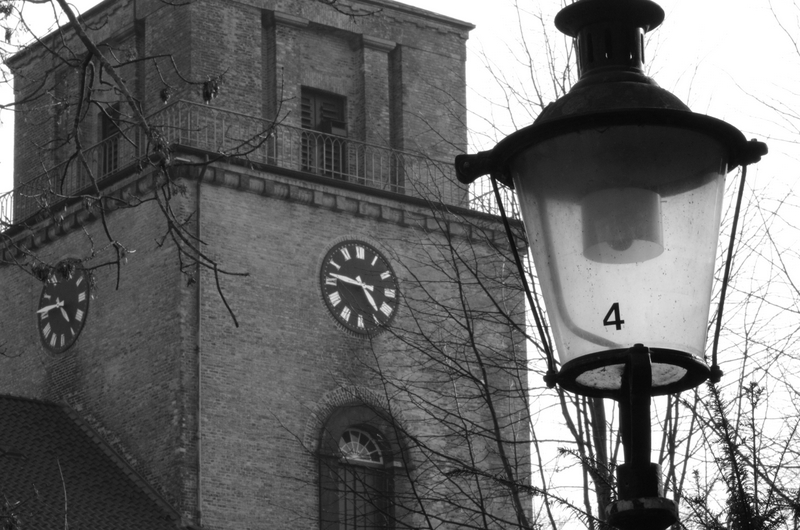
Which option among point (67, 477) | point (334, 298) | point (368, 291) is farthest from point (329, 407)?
point (67, 477)

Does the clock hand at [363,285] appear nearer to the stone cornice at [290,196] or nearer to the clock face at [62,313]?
the stone cornice at [290,196]

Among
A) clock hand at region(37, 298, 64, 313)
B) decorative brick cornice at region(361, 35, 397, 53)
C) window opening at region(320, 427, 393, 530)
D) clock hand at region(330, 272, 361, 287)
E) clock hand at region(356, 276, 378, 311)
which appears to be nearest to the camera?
window opening at region(320, 427, 393, 530)

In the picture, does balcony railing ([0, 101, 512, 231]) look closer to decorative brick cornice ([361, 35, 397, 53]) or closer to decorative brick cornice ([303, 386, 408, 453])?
decorative brick cornice ([361, 35, 397, 53])

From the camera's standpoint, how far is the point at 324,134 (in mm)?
28531

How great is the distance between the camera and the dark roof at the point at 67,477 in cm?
2423

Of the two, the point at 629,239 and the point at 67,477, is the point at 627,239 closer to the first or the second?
the point at 629,239

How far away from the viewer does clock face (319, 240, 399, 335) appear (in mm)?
27719

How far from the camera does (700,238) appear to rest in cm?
469

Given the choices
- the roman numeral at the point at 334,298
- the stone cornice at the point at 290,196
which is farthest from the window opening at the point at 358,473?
the stone cornice at the point at 290,196

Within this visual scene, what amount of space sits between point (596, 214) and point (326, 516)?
2220 centimetres

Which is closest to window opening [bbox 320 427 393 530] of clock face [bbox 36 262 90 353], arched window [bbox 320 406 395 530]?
arched window [bbox 320 406 395 530]

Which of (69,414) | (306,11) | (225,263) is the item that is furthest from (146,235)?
(306,11)

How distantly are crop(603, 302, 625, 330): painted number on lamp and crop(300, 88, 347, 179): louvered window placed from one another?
24.0 metres

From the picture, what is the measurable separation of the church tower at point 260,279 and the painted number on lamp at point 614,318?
65.8 ft
